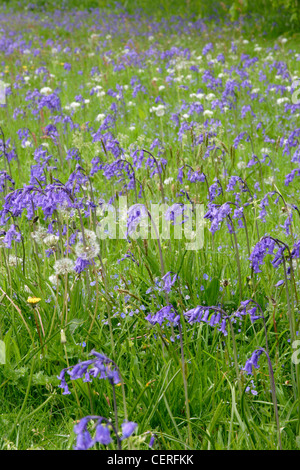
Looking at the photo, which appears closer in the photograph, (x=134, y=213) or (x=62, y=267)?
(x=134, y=213)

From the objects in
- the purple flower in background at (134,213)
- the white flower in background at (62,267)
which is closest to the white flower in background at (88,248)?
the white flower in background at (62,267)

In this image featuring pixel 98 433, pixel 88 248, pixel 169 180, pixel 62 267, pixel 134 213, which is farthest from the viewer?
pixel 169 180

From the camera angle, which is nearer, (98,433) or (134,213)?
(98,433)

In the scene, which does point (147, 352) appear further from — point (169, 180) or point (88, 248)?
point (169, 180)

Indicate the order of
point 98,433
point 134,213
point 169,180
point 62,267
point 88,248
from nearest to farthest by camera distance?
point 98,433
point 134,213
point 88,248
point 62,267
point 169,180

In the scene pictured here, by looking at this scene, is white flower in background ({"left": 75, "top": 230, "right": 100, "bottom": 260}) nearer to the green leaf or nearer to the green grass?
the green grass

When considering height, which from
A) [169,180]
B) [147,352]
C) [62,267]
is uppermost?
[169,180]

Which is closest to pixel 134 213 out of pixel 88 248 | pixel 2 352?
pixel 88 248

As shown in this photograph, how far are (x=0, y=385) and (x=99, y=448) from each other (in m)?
0.64

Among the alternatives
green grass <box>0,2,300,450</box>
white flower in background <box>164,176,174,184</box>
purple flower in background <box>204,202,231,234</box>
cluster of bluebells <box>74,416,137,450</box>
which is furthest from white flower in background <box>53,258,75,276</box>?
white flower in background <box>164,176,174,184</box>

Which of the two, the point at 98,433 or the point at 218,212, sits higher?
the point at 218,212

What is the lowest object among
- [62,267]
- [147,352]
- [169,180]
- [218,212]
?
[147,352]

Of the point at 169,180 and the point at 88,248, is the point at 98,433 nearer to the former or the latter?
the point at 88,248

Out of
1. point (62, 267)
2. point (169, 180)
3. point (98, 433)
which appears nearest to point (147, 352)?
point (62, 267)
